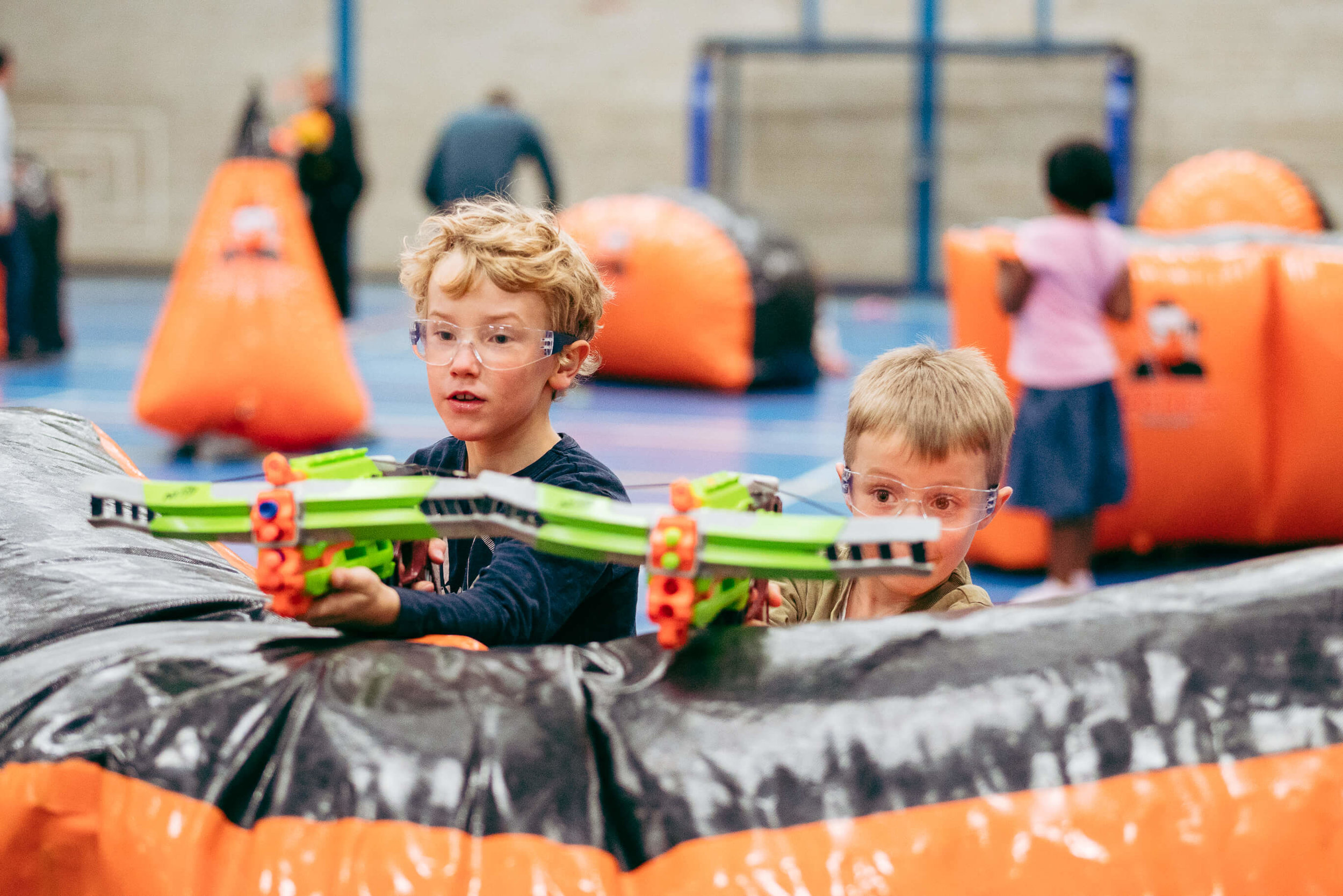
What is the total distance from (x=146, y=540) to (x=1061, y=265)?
291 cm

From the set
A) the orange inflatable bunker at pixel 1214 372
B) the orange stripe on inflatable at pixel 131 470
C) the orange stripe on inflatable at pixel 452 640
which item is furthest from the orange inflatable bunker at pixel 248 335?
the orange stripe on inflatable at pixel 452 640

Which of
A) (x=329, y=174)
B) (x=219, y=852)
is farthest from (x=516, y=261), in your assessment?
(x=329, y=174)

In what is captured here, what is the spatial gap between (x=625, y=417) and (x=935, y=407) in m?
5.74

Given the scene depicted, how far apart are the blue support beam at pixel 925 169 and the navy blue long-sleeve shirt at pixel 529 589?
37.8 ft

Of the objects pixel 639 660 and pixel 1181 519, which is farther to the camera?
pixel 1181 519

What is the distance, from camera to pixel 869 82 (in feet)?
42.8

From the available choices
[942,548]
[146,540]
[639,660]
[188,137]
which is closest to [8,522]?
[146,540]

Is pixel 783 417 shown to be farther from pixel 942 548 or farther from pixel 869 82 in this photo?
pixel 869 82

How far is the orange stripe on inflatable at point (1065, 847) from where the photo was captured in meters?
1.24

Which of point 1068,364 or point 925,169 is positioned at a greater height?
point 925,169

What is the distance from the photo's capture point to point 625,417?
7.33 m

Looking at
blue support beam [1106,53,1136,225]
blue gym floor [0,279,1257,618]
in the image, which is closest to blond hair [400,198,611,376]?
blue gym floor [0,279,1257,618]

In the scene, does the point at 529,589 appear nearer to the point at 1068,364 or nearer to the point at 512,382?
the point at 512,382

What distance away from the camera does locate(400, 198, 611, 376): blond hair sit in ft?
5.58
